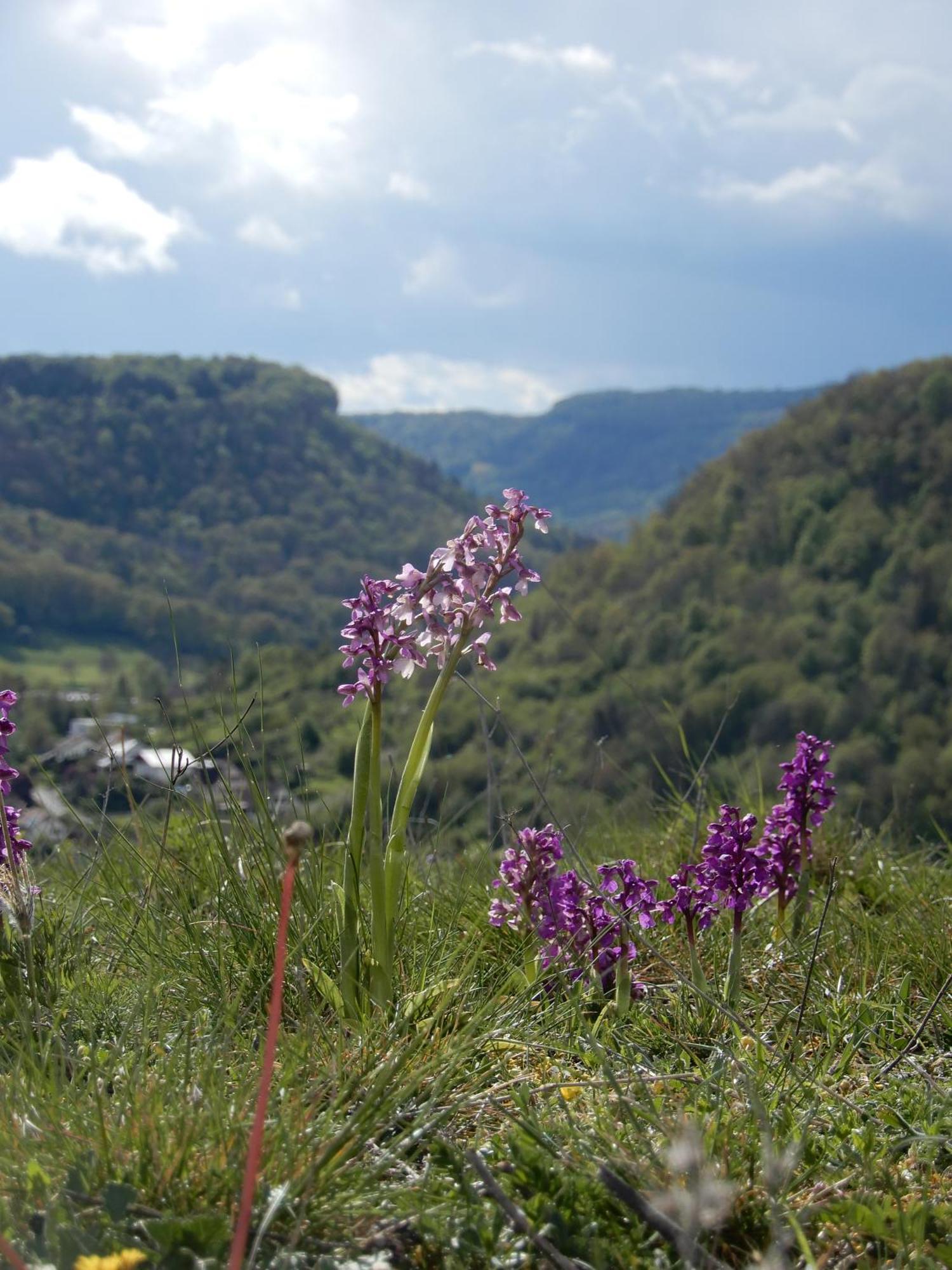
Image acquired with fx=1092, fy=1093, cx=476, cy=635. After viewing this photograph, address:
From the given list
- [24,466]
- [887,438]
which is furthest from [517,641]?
[24,466]

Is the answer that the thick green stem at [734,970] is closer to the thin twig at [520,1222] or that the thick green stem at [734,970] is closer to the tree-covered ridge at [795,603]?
the thin twig at [520,1222]

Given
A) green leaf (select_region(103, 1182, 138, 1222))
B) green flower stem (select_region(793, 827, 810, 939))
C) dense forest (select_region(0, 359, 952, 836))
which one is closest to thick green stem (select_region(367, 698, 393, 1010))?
green leaf (select_region(103, 1182, 138, 1222))

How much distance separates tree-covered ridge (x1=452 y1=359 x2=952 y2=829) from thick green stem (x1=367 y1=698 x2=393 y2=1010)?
44.4 meters

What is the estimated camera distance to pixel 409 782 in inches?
102

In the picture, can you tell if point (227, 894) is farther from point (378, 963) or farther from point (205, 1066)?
→ point (205, 1066)

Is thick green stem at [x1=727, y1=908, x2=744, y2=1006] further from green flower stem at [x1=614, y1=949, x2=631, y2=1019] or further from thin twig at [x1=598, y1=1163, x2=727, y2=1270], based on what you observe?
thin twig at [x1=598, y1=1163, x2=727, y2=1270]

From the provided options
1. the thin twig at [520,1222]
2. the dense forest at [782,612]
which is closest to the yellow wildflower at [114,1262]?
the thin twig at [520,1222]

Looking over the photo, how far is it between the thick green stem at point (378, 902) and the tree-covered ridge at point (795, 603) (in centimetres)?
4437

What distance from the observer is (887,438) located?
88625mm

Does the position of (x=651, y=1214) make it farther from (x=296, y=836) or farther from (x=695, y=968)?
(x=695, y=968)

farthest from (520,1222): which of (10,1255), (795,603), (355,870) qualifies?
(795,603)

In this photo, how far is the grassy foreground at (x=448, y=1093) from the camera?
176 centimetres

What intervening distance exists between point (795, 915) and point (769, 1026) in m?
0.50

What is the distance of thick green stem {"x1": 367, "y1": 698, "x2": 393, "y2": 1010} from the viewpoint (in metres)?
2.51
